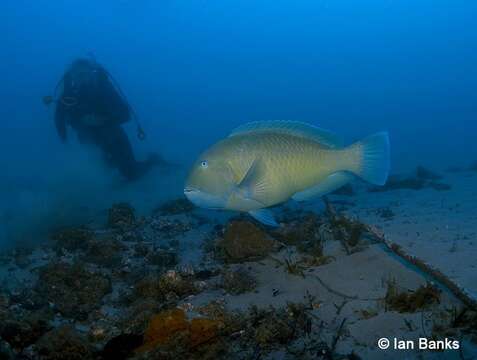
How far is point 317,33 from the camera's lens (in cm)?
17962

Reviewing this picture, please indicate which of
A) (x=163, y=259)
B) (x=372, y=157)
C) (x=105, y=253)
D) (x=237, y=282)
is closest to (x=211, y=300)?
(x=237, y=282)

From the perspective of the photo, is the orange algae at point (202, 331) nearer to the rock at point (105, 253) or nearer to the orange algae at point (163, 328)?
the orange algae at point (163, 328)

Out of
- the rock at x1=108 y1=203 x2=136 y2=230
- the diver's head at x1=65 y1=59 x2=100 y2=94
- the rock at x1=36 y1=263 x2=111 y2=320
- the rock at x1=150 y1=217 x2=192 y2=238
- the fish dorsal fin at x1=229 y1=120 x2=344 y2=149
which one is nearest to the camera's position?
the fish dorsal fin at x1=229 y1=120 x2=344 y2=149

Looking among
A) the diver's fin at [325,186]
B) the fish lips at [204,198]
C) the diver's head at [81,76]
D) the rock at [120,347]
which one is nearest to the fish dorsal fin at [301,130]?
the diver's fin at [325,186]

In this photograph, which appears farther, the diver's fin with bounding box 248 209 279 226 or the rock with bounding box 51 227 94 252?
the rock with bounding box 51 227 94 252

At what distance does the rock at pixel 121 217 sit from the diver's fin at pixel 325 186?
186 inches

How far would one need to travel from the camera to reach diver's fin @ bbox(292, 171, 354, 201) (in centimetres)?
380

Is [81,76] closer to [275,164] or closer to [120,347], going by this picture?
[275,164]

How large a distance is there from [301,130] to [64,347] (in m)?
2.77

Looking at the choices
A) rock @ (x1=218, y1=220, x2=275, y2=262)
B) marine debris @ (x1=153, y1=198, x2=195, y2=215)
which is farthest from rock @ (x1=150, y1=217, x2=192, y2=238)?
rock @ (x1=218, y1=220, x2=275, y2=262)

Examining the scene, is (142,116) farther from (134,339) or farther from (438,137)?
(134,339)

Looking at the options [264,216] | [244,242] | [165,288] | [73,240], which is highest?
[264,216]

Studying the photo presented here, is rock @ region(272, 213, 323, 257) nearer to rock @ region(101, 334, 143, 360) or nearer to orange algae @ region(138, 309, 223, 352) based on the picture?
orange algae @ region(138, 309, 223, 352)

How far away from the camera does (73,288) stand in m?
4.44
